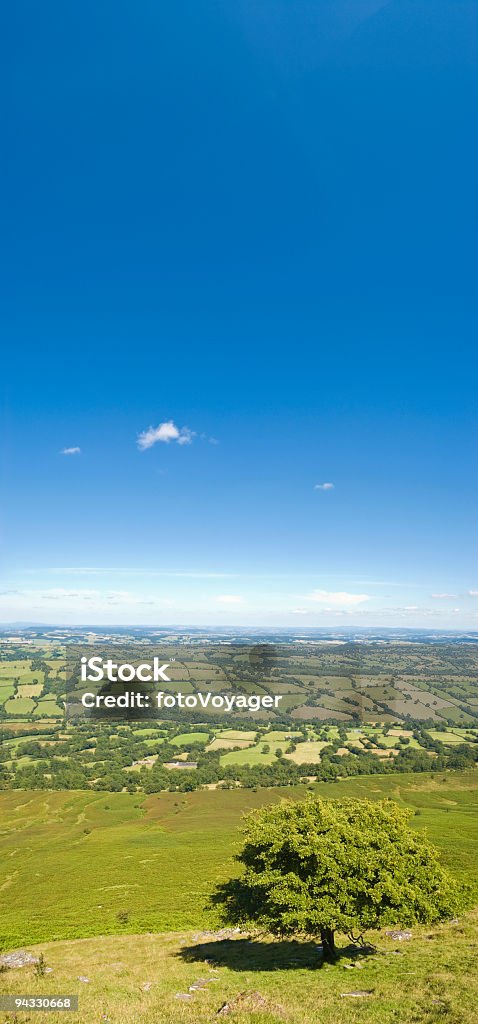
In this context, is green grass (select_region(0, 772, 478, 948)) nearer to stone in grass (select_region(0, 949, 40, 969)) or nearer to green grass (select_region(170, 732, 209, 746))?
stone in grass (select_region(0, 949, 40, 969))

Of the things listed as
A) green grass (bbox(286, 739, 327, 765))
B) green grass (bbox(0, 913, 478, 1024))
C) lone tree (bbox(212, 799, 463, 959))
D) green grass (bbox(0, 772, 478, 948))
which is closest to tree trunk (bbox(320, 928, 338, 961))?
lone tree (bbox(212, 799, 463, 959))

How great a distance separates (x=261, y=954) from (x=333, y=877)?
13520mm

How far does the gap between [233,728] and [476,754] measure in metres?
79.1

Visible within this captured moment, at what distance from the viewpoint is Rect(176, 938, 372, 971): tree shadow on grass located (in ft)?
84.2

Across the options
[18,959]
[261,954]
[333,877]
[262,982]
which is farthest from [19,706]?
[333,877]

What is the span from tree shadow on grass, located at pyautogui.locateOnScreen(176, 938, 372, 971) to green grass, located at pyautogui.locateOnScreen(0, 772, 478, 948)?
354cm

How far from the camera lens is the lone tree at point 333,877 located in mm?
22484

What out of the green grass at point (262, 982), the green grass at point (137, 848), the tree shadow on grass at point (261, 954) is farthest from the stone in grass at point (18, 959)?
the tree shadow on grass at point (261, 954)

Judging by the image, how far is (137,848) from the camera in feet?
252

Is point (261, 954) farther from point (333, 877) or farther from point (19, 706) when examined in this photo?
point (19, 706)

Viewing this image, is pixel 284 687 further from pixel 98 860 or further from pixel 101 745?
pixel 98 860

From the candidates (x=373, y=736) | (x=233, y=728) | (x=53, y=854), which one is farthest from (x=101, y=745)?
(x=373, y=736)

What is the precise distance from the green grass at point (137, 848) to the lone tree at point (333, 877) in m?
13.8

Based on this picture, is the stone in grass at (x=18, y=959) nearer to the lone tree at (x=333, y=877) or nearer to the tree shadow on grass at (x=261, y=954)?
the tree shadow on grass at (x=261, y=954)
